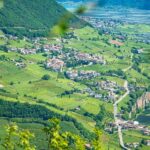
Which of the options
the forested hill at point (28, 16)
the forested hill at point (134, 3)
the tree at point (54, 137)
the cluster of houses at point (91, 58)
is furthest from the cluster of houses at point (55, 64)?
the forested hill at point (134, 3)

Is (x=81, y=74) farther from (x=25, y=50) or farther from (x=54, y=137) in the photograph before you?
(x=54, y=137)

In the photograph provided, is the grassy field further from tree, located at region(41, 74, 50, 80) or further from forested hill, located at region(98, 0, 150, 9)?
forested hill, located at region(98, 0, 150, 9)

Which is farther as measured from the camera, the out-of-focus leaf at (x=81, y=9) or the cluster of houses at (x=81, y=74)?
the cluster of houses at (x=81, y=74)

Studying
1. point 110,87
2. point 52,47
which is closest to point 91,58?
point 52,47

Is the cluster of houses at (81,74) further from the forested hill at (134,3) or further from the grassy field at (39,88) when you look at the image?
the forested hill at (134,3)

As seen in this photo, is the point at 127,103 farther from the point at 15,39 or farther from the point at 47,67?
Answer: the point at 15,39

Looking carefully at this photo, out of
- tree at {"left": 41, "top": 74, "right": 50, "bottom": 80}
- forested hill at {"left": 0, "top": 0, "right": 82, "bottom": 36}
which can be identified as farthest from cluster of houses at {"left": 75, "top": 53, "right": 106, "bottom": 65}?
forested hill at {"left": 0, "top": 0, "right": 82, "bottom": 36}
